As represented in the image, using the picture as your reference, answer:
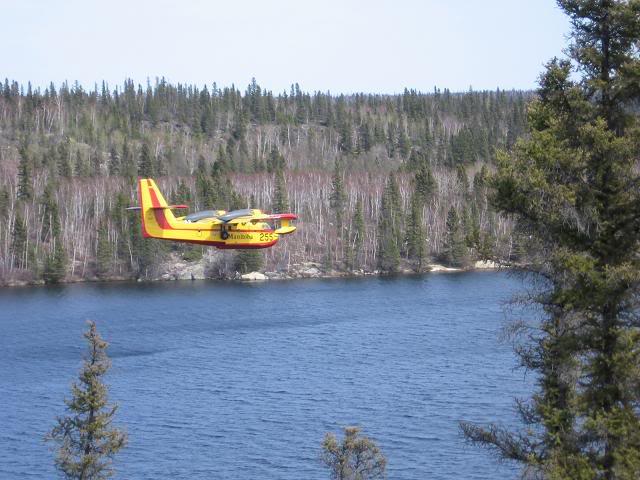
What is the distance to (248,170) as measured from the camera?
420ft

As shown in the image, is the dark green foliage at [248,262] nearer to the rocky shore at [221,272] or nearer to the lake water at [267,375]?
the rocky shore at [221,272]

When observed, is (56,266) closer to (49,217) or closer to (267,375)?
(49,217)

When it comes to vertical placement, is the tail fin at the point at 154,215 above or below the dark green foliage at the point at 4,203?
above

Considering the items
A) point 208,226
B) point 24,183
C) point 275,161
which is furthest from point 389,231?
point 208,226

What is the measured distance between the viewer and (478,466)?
34.6 metres

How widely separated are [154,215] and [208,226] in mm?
2189

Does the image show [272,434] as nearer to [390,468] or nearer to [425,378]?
[390,468]

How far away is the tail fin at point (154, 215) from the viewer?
32.8 metres

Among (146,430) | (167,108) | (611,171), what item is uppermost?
(167,108)

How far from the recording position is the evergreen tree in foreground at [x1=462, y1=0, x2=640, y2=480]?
1190cm

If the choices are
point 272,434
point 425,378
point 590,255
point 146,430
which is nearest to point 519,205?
point 590,255

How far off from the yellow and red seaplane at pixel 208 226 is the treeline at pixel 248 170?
1426 cm

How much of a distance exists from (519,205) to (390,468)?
77.7 ft

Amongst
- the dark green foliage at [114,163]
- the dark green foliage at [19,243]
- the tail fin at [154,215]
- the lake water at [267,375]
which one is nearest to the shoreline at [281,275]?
the dark green foliage at [19,243]
